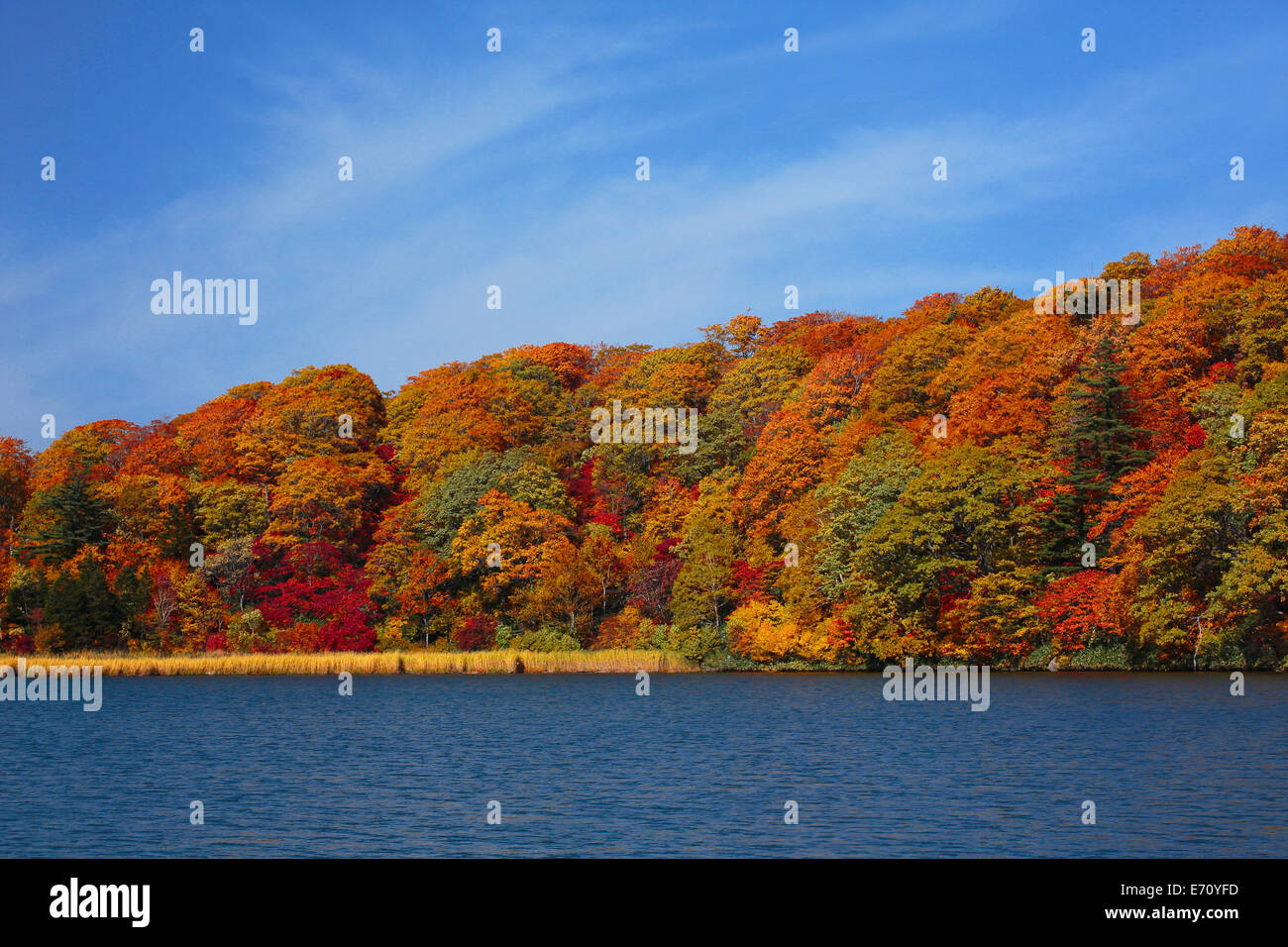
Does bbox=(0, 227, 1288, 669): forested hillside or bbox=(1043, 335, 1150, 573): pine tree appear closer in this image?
bbox=(0, 227, 1288, 669): forested hillside

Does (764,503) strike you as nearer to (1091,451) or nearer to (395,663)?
→ (1091,451)

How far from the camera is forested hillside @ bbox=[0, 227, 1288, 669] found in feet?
182

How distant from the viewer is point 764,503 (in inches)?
2825

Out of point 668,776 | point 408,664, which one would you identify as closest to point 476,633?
point 408,664

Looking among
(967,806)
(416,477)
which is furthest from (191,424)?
(967,806)

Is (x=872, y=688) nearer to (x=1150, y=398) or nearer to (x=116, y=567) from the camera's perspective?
(x=1150, y=398)

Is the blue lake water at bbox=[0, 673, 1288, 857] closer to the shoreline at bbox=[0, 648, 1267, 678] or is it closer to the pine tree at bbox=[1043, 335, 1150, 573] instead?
the pine tree at bbox=[1043, 335, 1150, 573]

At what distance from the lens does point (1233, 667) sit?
2077 inches

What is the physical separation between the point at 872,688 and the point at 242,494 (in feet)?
177

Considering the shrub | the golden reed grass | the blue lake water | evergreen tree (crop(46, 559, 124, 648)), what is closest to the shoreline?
the golden reed grass

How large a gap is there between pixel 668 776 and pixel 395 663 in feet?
142

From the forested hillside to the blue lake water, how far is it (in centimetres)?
953

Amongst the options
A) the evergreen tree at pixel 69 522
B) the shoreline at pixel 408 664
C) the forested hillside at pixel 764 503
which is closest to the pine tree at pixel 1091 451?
the forested hillside at pixel 764 503

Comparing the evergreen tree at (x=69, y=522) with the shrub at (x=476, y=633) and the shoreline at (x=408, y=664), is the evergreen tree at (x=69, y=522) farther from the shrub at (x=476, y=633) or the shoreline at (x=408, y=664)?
the shrub at (x=476, y=633)
